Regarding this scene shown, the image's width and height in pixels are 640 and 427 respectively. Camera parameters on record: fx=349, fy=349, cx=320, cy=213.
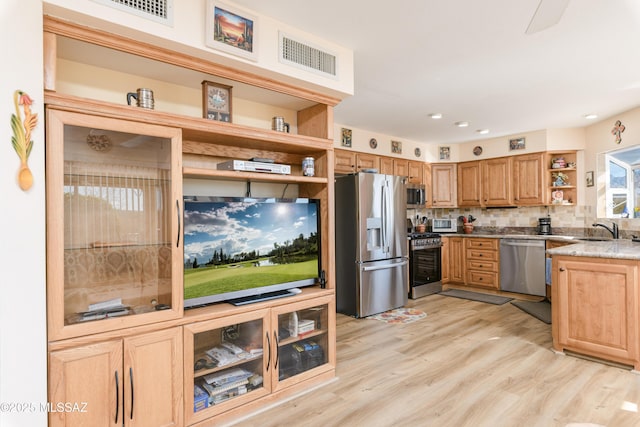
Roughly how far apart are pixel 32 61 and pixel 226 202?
1131 millimetres

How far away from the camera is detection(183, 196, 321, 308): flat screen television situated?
2.09 metres

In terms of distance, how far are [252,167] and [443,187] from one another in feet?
15.8

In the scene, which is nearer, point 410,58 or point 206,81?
point 206,81

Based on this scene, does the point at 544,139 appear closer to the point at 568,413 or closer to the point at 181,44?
the point at 568,413

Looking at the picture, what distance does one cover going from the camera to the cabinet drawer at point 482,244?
5.45 m

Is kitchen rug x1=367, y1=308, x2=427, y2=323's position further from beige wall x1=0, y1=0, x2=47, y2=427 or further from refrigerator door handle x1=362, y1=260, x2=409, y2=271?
beige wall x1=0, y1=0, x2=47, y2=427

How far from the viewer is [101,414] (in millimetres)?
1692

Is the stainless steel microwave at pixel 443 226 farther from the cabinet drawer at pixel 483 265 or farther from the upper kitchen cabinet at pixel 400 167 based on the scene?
the upper kitchen cabinet at pixel 400 167

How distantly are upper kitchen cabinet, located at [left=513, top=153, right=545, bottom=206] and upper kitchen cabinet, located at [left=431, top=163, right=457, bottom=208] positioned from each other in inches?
39.7

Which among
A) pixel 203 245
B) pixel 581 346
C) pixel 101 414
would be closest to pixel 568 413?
pixel 581 346

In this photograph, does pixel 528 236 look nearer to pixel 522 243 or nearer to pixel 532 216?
pixel 522 243

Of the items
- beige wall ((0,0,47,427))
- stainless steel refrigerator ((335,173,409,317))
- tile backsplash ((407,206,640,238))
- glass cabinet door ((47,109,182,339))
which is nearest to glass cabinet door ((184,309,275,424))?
glass cabinet door ((47,109,182,339))

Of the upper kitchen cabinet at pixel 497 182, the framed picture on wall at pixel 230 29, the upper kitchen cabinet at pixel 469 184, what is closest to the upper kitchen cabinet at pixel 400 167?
the upper kitchen cabinet at pixel 469 184

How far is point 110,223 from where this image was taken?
183cm
